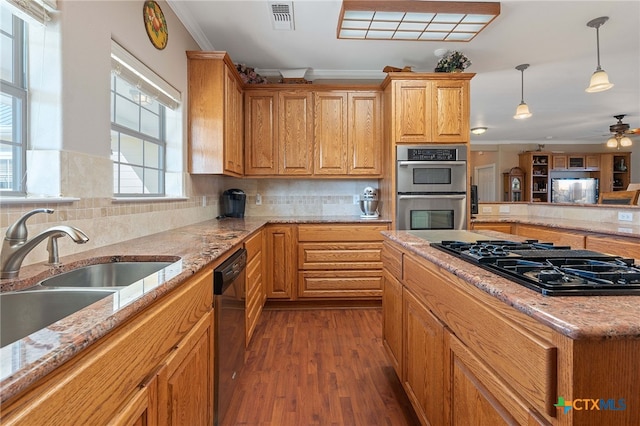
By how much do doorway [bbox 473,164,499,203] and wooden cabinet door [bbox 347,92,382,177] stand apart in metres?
6.65

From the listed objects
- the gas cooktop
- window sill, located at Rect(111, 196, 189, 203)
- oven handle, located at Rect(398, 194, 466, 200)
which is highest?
oven handle, located at Rect(398, 194, 466, 200)

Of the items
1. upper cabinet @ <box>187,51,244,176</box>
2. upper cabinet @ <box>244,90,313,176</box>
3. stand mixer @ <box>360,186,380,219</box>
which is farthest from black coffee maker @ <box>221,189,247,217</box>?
stand mixer @ <box>360,186,380,219</box>

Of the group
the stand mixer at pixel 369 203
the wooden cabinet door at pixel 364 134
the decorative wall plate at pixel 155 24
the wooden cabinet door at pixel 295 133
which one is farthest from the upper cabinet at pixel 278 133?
the decorative wall plate at pixel 155 24

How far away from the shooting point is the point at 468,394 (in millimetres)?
998

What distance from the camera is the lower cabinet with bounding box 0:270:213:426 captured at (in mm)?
514

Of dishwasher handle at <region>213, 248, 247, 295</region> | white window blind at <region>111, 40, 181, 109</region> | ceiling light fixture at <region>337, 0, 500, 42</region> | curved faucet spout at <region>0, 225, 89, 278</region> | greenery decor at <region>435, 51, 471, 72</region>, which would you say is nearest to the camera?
curved faucet spout at <region>0, 225, 89, 278</region>

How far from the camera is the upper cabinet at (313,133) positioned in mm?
3580

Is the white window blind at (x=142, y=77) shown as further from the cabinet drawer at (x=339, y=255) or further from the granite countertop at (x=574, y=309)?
the granite countertop at (x=574, y=309)

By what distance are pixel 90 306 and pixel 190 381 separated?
0.56m

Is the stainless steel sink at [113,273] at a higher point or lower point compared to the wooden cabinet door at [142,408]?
higher

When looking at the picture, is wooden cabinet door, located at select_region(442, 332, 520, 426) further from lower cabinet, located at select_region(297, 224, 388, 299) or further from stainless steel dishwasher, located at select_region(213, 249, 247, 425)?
lower cabinet, located at select_region(297, 224, 388, 299)

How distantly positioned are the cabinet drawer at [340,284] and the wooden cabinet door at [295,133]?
1.13m

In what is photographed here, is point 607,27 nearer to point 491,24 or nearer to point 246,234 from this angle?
point 491,24

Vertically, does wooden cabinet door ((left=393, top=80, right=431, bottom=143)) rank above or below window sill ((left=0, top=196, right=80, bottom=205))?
above
